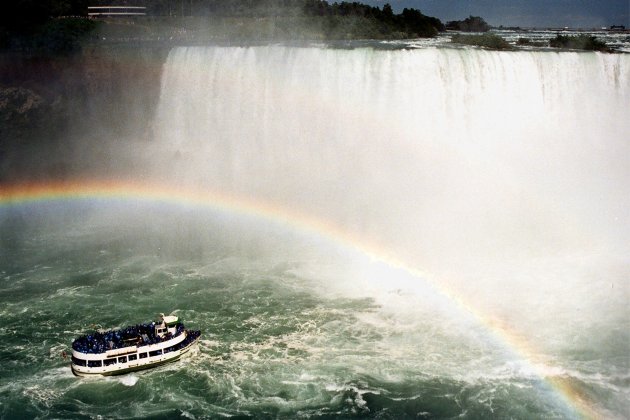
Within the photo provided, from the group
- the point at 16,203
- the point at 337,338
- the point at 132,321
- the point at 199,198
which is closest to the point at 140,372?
the point at 132,321

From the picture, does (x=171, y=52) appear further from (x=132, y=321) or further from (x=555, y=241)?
(x=555, y=241)

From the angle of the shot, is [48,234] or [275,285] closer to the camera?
[275,285]

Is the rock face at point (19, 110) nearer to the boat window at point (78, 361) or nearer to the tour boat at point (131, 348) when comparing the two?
the tour boat at point (131, 348)

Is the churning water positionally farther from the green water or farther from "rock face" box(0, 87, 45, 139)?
"rock face" box(0, 87, 45, 139)

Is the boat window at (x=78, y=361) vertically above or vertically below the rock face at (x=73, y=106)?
below

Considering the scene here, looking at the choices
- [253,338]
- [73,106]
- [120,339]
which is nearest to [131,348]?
[120,339]

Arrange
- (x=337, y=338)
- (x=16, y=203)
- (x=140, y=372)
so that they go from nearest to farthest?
(x=140, y=372), (x=337, y=338), (x=16, y=203)

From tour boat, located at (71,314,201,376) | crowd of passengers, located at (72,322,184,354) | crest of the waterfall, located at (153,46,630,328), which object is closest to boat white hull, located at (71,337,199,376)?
tour boat, located at (71,314,201,376)

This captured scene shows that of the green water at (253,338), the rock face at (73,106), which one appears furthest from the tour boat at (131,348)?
the rock face at (73,106)
